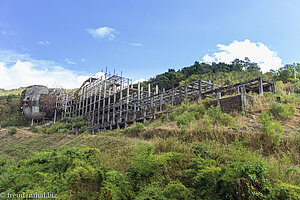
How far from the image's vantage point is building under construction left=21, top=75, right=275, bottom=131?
1398 centimetres

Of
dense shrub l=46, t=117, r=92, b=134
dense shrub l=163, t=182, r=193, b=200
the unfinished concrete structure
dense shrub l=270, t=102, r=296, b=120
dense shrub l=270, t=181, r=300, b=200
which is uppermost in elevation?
the unfinished concrete structure

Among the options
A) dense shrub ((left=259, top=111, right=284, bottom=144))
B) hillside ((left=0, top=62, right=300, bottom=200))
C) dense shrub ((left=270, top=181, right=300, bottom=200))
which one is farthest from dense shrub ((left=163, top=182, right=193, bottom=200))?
dense shrub ((left=259, top=111, right=284, bottom=144))

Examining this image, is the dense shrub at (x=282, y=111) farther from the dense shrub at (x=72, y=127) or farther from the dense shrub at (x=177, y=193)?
the dense shrub at (x=72, y=127)

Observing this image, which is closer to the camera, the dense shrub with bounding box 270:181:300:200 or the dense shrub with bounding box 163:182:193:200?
the dense shrub with bounding box 270:181:300:200

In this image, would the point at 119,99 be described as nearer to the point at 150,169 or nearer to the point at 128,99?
the point at 128,99

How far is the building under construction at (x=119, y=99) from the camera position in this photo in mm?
13984

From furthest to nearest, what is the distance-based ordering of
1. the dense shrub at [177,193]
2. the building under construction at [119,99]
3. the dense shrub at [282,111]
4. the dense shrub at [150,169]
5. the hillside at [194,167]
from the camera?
the building under construction at [119,99] < the dense shrub at [282,111] < the dense shrub at [150,169] < the dense shrub at [177,193] < the hillside at [194,167]

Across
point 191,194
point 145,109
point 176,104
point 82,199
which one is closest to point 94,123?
point 145,109

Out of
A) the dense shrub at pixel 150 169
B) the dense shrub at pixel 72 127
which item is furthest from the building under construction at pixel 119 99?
the dense shrub at pixel 150 169

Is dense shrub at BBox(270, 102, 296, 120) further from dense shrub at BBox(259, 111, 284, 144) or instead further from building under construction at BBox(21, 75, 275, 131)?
dense shrub at BBox(259, 111, 284, 144)

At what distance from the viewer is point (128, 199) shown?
6.00m

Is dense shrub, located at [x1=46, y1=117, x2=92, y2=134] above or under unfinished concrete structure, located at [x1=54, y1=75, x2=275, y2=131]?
under

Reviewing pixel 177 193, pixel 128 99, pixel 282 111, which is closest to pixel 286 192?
pixel 177 193

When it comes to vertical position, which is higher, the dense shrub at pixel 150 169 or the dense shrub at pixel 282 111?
the dense shrub at pixel 282 111
